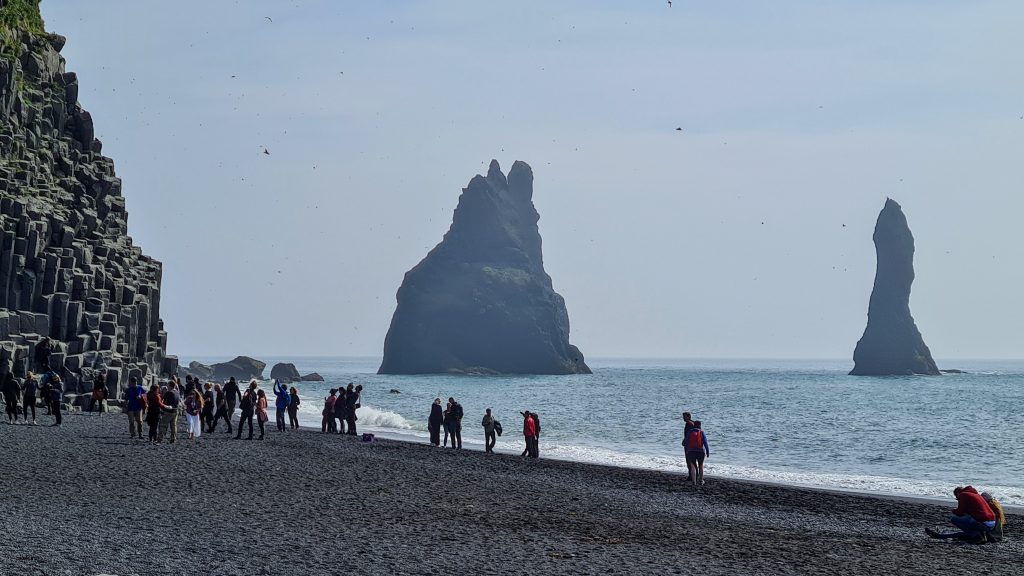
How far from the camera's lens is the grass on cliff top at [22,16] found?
185 ft

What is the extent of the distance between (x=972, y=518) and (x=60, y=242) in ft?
150

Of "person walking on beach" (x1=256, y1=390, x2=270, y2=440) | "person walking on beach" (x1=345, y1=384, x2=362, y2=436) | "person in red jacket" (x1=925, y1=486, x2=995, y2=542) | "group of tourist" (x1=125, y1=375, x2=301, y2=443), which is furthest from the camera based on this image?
"person walking on beach" (x1=345, y1=384, x2=362, y2=436)

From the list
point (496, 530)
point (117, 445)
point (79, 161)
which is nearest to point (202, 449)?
point (117, 445)

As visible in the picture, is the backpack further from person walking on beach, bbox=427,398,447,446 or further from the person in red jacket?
person walking on beach, bbox=427,398,447,446

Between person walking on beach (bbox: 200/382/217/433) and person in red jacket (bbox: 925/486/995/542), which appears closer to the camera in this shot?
person in red jacket (bbox: 925/486/995/542)

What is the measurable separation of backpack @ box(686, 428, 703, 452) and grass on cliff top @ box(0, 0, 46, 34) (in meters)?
44.9

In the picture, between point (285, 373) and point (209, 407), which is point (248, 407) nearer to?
point (209, 407)

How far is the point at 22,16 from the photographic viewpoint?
193 feet

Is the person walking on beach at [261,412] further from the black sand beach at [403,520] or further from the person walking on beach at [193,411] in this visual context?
the black sand beach at [403,520]

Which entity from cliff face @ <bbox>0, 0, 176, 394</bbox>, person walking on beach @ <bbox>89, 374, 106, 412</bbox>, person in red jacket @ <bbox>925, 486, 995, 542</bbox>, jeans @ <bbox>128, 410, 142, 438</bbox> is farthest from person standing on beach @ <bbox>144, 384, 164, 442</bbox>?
person in red jacket @ <bbox>925, 486, 995, 542</bbox>

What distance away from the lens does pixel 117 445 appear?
3203 centimetres

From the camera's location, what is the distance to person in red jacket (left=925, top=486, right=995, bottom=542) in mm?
21703

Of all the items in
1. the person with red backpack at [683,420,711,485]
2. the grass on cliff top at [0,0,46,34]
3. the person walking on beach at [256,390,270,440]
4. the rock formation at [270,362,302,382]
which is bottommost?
the person with red backpack at [683,420,711,485]

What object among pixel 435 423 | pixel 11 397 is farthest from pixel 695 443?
pixel 11 397
